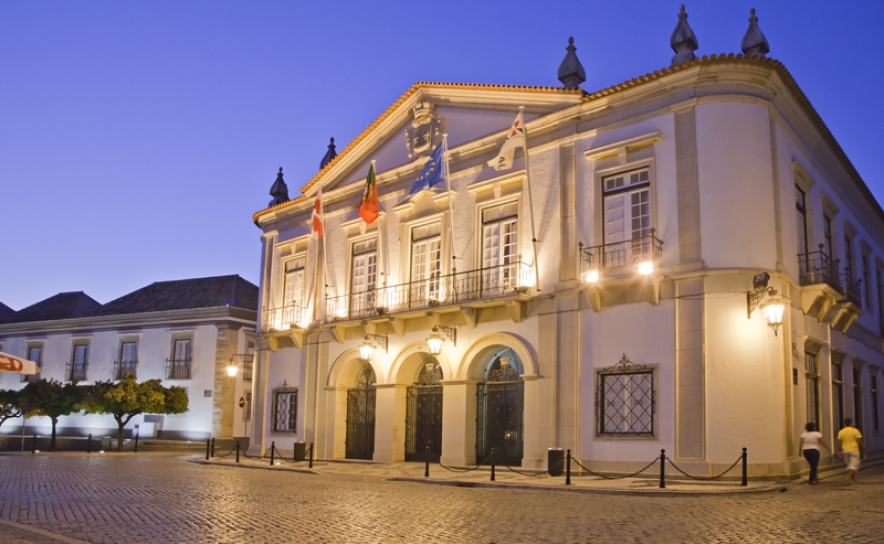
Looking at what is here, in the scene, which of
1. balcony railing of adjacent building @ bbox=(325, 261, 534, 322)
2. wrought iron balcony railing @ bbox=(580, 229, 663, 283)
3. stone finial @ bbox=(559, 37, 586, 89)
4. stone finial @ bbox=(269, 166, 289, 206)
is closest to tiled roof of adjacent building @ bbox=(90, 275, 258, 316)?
stone finial @ bbox=(269, 166, 289, 206)

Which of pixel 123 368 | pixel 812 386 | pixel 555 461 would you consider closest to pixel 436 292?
pixel 555 461

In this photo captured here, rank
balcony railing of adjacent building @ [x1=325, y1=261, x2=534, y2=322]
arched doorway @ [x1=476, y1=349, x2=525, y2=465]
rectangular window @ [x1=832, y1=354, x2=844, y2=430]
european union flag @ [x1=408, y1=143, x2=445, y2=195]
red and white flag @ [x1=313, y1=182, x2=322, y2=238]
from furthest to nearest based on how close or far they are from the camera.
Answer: red and white flag @ [x1=313, y1=182, x2=322, y2=238]
european union flag @ [x1=408, y1=143, x2=445, y2=195]
arched doorway @ [x1=476, y1=349, x2=525, y2=465]
balcony railing of adjacent building @ [x1=325, y1=261, x2=534, y2=322]
rectangular window @ [x1=832, y1=354, x2=844, y2=430]

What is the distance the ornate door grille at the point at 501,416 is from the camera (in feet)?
62.3

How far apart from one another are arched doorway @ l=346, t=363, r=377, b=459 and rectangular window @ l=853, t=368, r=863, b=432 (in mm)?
12164

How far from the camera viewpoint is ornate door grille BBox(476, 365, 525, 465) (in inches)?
748

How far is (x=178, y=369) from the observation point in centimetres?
3425

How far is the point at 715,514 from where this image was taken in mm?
10469

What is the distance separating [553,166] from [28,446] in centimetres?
2789

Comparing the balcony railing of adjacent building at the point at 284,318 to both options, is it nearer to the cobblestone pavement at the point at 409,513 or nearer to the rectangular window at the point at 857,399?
the cobblestone pavement at the point at 409,513

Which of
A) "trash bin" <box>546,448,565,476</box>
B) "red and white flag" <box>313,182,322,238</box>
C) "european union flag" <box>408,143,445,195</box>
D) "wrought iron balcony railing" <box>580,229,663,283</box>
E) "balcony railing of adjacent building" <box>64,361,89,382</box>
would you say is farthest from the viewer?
"balcony railing of adjacent building" <box>64,361,89,382</box>

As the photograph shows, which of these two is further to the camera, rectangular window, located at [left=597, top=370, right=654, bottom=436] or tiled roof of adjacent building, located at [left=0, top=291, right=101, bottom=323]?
tiled roof of adjacent building, located at [left=0, top=291, right=101, bottom=323]

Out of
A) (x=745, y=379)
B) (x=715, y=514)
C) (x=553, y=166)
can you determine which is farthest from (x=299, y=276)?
(x=715, y=514)

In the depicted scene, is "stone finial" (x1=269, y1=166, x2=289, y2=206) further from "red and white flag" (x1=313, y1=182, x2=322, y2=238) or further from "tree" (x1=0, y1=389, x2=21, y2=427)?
"tree" (x1=0, y1=389, x2=21, y2=427)

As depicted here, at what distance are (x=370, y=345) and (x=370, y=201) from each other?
12.5ft
